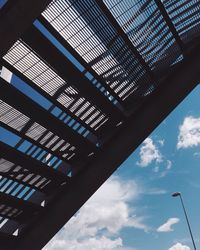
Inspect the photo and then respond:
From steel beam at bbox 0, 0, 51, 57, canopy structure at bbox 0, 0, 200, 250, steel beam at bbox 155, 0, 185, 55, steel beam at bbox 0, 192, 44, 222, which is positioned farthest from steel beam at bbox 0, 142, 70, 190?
steel beam at bbox 155, 0, 185, 55

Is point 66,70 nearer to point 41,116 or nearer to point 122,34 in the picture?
point 41,116

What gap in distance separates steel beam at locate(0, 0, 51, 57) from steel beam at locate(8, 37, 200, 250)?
482 cm

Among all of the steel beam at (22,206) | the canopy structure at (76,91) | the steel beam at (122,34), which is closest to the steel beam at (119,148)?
the canopy structure at (76,91)

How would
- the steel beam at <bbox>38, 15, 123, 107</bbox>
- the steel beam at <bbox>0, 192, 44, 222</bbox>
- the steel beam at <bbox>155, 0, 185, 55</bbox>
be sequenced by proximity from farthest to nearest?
1. the steel beam at <bbox>0, 192, 44, 222</bbox>
2. the steel beam at <bbox>155, 0, 185, 55</bbox>
3. the steel beam at <bbox>38, 15, 123, 107</bbox>

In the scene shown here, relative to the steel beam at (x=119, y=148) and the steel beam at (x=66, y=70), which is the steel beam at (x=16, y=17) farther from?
the steel beam at (x=119, y=148)

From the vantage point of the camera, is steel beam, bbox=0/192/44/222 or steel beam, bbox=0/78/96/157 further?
steel beam, bbox=0/192/44/222

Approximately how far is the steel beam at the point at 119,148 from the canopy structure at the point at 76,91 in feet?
0.10

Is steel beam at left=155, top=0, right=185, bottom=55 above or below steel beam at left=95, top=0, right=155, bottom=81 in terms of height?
above

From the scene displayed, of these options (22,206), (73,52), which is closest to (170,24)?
(73,52)

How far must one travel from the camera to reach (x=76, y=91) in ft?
26.1

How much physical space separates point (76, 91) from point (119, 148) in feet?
8.14

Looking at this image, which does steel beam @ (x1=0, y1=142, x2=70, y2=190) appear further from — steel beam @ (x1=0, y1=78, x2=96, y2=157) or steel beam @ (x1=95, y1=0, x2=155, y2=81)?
steel beam @ (x1=95, y1=0, x2=155, y2=81)

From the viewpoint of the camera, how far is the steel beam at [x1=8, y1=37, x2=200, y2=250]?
889 centimetres

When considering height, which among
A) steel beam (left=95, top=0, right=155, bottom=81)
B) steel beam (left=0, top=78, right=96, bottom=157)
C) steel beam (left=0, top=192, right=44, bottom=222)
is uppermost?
steel beam (left=95, top=0, right=155, bottom=81)
